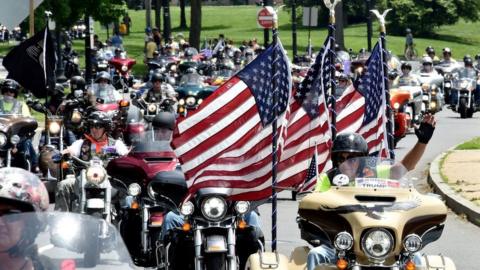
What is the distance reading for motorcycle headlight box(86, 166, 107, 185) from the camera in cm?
1391

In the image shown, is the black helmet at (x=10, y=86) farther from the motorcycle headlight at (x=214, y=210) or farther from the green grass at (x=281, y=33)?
the green grass at (x=281, y=33)

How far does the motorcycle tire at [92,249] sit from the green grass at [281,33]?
56302 mm

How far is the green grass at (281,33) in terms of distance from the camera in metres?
85.4

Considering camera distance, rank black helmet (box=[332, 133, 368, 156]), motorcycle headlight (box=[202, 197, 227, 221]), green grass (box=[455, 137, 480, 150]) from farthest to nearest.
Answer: green grass (box=[455, 137, 480, 150]) → motorcycle headlight (box=[202, 197, 227, 221]) → black helmet (box=[332, 133, 368, 156])

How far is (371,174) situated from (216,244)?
236 centimetres

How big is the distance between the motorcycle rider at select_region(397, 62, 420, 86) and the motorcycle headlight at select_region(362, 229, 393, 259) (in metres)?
24.6

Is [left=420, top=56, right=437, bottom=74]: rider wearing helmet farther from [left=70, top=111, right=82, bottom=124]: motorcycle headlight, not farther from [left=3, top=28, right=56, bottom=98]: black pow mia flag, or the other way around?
[left=70, top=111, right=82, bottom=124]: motorcycle headlight

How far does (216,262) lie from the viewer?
11.4m

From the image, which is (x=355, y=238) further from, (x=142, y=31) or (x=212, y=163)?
(x=142, y=31)

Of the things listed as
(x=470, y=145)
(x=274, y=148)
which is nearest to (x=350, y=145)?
(x=274, y=148)

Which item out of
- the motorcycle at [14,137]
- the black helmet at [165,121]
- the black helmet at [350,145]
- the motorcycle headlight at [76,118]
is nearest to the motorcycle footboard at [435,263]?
the black helmet at [350,145]

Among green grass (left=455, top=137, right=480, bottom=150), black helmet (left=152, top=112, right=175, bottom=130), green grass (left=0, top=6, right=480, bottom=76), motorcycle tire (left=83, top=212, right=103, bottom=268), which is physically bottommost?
green grass (left=0, top=6, right=480, bottom=76)

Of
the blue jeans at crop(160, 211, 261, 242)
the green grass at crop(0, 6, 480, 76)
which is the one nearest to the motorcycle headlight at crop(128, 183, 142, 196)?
the blue jeans at crop(160, 211, 261, 242)

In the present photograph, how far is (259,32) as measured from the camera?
338ft
